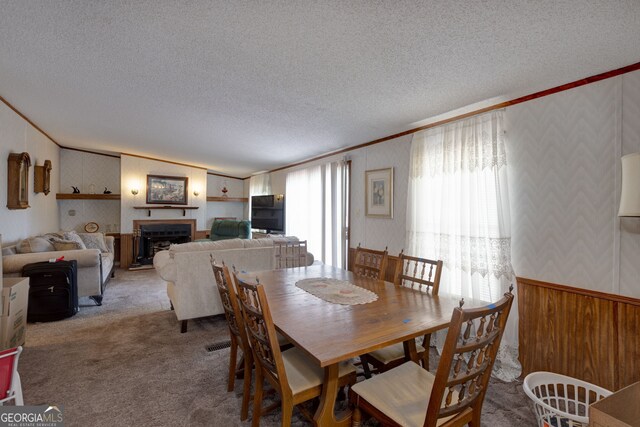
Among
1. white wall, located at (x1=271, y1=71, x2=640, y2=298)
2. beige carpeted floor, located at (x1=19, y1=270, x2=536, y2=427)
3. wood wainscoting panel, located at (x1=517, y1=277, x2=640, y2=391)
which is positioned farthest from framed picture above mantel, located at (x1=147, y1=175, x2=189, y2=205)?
wood wainscoting panel, located at (x1=517, y1=277, x2=640, y2=391)

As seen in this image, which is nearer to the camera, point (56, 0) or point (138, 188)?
point (56, 0)

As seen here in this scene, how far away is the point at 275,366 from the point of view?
1.41m

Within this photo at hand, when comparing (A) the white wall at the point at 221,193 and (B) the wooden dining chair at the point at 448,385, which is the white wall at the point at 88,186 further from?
(B) the wooden dining chair at the point at 448,385

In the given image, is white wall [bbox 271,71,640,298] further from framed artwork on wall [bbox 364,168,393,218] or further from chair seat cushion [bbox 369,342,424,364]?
framed artwork on wall [bbox 364,168,393,218]

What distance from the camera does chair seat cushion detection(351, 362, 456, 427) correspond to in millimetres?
1279

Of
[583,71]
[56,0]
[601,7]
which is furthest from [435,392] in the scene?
[56,0]

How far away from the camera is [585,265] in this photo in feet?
6.72

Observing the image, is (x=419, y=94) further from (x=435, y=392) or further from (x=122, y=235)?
(x=122, y=235)

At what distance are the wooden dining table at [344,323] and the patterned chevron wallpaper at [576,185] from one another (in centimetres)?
100

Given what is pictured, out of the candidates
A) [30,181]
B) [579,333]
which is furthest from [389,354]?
[30,181]

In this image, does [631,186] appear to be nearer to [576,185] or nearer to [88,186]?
[576,185]

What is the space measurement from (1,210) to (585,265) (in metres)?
6.02

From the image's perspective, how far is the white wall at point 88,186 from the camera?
6.59 metres

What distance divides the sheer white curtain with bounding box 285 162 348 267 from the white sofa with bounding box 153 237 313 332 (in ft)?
5.20
